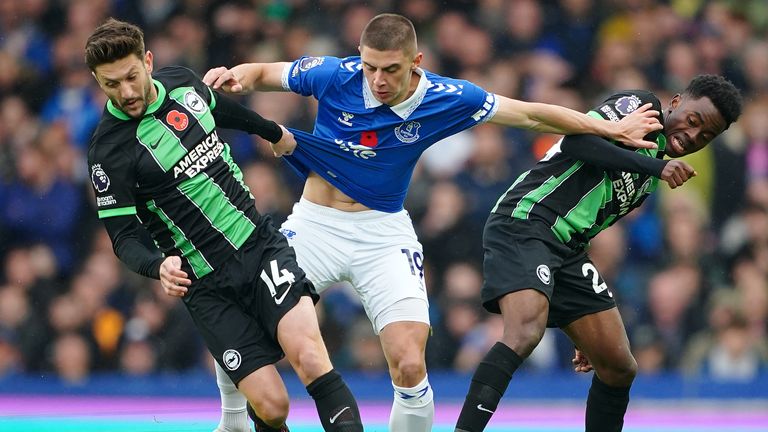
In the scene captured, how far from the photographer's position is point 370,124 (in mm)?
6879

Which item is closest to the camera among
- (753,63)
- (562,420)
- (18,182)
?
(562,420)

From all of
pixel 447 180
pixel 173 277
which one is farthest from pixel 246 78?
pixel 447 180

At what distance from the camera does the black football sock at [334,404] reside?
605 centimetres

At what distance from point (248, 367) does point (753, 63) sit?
6.86 metres

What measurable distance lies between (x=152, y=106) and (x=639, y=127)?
8.29 ft

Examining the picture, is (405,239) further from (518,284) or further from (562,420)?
(562,420)

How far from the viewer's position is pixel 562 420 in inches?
386

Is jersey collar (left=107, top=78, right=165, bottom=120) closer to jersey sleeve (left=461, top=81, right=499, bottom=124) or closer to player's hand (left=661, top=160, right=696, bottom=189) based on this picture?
jersey sleeve (left=461, top=81, right=499, bottom=124)

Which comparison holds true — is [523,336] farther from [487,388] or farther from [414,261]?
[414,261]

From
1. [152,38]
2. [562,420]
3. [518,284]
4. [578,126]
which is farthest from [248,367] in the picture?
Result: [152,38]

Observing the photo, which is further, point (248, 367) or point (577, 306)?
point (577, 306)

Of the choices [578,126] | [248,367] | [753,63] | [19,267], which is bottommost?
[19,267]

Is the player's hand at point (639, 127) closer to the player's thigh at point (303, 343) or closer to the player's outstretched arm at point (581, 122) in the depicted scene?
the player's outstretched arm at point (581, 122)

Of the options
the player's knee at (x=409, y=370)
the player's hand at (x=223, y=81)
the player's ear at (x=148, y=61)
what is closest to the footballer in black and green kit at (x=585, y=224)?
the player's knee at (x=409, y=370)
